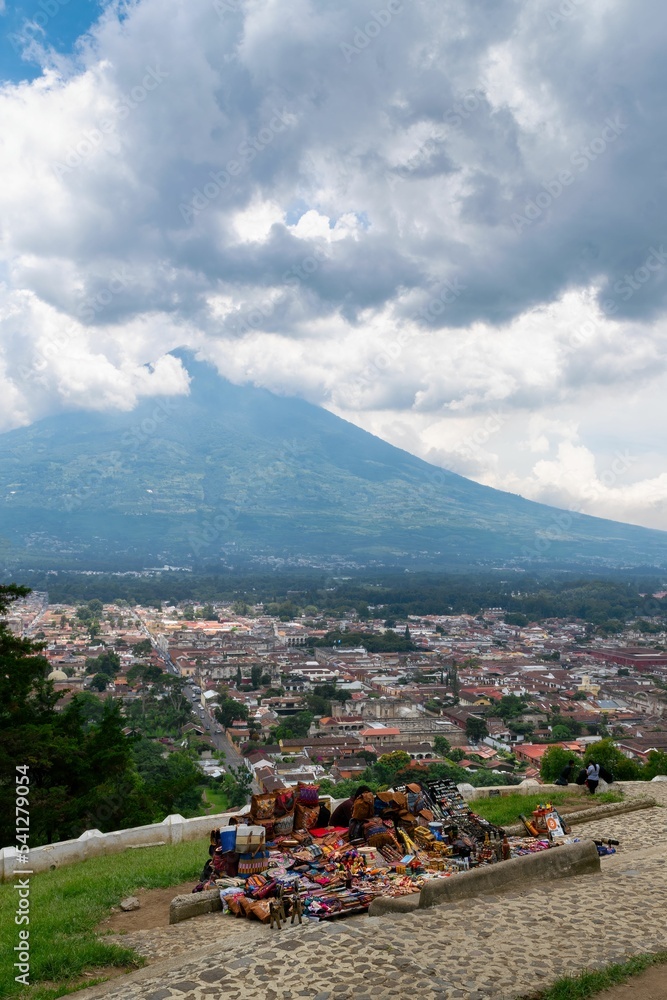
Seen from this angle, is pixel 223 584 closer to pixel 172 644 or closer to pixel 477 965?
pixel 172 644

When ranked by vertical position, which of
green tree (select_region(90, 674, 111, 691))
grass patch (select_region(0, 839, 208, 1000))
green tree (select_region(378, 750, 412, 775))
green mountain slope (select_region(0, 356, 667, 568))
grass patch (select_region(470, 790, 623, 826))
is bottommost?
green tree (select_region(90, 674, 111, 691))

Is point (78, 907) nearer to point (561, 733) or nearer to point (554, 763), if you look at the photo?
point (554, 763)

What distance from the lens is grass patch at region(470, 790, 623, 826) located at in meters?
8.22

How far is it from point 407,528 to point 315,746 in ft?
369

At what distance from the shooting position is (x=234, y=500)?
443ft

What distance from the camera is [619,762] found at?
45.0 ft

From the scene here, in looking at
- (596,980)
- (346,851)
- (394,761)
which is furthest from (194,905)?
(394,761)

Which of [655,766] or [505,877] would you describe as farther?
[655,766]

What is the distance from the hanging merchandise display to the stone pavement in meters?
0.37

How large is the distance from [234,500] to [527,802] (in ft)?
420

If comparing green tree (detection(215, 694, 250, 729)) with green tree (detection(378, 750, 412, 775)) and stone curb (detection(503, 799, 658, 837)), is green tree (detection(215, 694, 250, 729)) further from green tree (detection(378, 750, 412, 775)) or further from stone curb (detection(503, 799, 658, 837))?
stone curb (detection(503, 799, 658, 837))

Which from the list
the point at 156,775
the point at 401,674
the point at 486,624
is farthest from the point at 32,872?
the point at 486,624

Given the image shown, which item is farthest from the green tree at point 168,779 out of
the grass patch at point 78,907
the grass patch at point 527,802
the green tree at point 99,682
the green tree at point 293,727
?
the green tree at point 99,682

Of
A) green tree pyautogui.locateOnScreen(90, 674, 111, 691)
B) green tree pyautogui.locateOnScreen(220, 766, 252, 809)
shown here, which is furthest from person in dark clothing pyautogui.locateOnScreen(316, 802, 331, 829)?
green tree pyautogui.locateOnScreen(90, 674, 111, 691)
